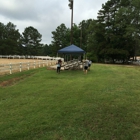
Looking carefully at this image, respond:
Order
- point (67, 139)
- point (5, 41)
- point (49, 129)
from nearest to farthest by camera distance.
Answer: point (67, 139) < point (49, 129) < point (5, 41)

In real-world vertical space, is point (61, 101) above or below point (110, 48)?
below

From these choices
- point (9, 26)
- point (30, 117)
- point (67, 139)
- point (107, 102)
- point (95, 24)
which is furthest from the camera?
point (9, 26)

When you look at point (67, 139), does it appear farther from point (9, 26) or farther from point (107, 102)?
point (9, 26)

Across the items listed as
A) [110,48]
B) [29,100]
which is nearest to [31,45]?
[110,48]

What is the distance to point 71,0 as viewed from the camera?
23.9 meters

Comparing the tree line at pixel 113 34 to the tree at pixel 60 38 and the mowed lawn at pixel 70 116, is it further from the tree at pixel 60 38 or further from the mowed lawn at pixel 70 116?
the mowed lawn at pixel 70 116

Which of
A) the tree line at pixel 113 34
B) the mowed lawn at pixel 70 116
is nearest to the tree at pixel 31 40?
the tree line at pixel 113 34

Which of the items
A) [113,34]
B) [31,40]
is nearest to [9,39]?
[31,40]

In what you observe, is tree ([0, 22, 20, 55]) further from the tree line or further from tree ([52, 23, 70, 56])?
tree ([52, 23, 70, 56])

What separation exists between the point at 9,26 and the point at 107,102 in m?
75.4

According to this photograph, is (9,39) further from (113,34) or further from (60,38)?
(113,34)

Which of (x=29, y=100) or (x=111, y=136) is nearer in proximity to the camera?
(x=111, y=136)

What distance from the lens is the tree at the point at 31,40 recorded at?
76512mm

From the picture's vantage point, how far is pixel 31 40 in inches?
3071
